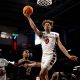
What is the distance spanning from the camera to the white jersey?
5.54 m

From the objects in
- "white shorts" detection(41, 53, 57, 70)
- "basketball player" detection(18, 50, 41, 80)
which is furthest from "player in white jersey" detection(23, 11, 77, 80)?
"basketball player" detection(18, 50, 41, 80)

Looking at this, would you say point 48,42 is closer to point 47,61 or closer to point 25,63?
point 47,61

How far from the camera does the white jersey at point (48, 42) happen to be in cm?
554

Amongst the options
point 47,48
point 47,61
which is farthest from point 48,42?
point 47,61

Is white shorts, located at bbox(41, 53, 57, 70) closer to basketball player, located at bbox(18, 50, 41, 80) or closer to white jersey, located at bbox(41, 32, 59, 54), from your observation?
white jersey, located at bbox(41, 32, 59, 54)

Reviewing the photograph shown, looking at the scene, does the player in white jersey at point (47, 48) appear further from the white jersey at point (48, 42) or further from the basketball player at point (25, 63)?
the basketball player at point (25, 63)

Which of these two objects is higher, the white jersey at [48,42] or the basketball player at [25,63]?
the white jersey at [48,42]

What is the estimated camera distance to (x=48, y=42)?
5.60m

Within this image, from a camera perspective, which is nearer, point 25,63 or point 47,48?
point 47,48

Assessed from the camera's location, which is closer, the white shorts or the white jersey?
the white shorts

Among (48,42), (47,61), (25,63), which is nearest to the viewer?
(47,61)

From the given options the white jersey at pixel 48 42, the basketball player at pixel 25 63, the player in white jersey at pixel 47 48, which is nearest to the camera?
the player in white jersey at pixel 47 48

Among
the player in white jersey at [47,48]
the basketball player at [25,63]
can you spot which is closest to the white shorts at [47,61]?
the player in white jersey at [47,48]

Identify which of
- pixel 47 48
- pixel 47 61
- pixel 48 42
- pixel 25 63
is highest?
pixel 48 42
